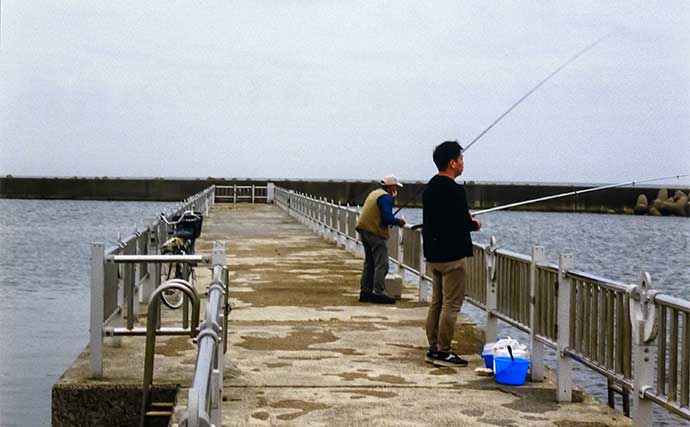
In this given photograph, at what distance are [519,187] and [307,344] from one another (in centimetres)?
9312

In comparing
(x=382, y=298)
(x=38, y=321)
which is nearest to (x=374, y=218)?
(x=382, y=298)

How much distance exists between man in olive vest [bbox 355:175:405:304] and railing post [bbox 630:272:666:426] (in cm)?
706

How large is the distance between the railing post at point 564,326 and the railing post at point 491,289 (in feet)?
6.64

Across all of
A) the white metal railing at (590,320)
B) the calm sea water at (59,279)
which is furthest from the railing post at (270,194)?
the white metal railing at (590,320)

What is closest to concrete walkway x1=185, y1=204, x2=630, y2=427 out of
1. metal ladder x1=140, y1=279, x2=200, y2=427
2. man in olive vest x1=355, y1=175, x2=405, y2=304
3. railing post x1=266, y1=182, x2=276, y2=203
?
metal ladder x1=140, y1=279, x2=200, y2=427

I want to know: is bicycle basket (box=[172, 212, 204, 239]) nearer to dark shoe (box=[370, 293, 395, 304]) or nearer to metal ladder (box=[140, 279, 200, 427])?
dark shoe (box=[370, 293, 395, 304])

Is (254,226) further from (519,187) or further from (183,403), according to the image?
(519,187)

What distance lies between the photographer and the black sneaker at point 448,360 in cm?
1036

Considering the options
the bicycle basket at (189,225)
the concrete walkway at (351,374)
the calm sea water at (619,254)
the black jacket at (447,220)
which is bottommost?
the calm sea water at (619,254)

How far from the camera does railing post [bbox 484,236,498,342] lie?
429 inches

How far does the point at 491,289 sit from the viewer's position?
11.0 m

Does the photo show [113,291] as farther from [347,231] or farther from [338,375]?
[347,231]

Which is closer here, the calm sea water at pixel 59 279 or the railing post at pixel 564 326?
A: the railing post at pixel 564 326

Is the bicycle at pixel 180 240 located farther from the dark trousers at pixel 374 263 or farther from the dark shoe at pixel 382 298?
the dark shoe at pixel 382 298
